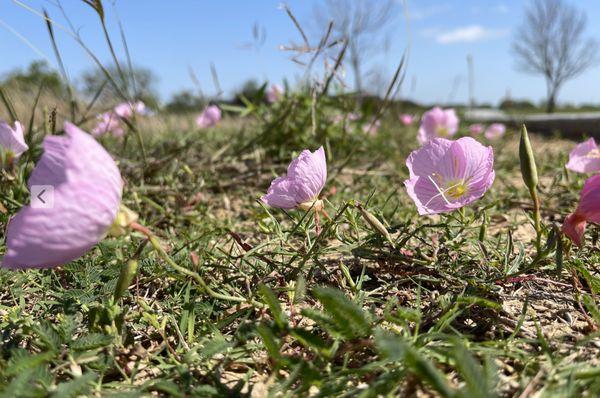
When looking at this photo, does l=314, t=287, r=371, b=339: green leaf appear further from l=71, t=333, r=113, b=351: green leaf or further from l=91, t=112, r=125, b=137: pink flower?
l=91, t=112, r=125, b=137: pink flower

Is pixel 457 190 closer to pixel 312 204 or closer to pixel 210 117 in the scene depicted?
pixel 312 204

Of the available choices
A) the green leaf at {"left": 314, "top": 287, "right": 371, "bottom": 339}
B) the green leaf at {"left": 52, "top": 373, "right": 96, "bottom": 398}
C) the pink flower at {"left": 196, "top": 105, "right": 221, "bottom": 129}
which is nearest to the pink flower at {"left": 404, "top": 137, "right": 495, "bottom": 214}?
the green leaf at {"left": 314, "top": 287, "right": 371, "bottom": 339}

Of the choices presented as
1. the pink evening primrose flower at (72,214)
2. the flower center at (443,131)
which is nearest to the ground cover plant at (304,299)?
the pink evening primrose flower at (72,214)

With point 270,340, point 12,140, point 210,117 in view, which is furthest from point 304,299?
point 210,117

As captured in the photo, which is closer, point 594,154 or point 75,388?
point 75,388

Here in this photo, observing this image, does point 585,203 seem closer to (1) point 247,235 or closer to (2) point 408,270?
(2) point 408,270
